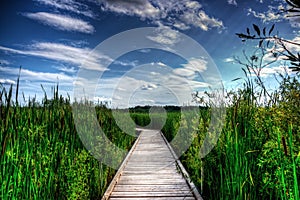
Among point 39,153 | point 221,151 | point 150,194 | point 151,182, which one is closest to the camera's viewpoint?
point 39,153

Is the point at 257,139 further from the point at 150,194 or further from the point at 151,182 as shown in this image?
the point at 151,182

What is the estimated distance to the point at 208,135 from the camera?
378 centimetres

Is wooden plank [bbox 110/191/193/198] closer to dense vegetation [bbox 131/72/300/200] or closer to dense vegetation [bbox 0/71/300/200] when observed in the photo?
dense vegetation [bbox 0/71/300/200]

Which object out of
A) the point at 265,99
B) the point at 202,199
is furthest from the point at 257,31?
the point at 202,199

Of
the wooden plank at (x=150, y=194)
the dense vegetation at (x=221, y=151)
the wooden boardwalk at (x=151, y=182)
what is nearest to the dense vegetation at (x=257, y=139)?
the dense vegetation at (x=221, y=151)

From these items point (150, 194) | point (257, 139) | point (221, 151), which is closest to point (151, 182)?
point (150, 194)

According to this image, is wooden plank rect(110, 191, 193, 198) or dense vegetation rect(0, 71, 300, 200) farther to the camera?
wooden plank rect(110, 191, 193, 198)

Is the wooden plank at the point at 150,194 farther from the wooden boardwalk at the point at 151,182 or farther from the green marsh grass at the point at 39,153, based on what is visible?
the green marsh grass at the point at 39,153

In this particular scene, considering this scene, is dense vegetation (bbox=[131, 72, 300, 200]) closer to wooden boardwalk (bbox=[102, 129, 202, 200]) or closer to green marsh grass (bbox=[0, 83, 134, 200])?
wooden boardwalk (bbox=[102, 129, 202, 200])

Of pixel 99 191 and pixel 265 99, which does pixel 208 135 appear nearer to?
pixel 265 99

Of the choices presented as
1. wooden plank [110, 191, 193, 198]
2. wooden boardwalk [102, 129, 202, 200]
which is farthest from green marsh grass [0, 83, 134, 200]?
wooden boardwalk [102, 129, 202, 200]

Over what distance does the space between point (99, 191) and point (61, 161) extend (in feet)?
6.01

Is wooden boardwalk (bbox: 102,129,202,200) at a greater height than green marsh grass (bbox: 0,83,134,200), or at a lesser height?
lesser

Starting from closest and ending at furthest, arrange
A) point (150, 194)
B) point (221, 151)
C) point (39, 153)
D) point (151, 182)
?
point (39, 153), point (221, 151), point (150, 194), point (151, 182)
